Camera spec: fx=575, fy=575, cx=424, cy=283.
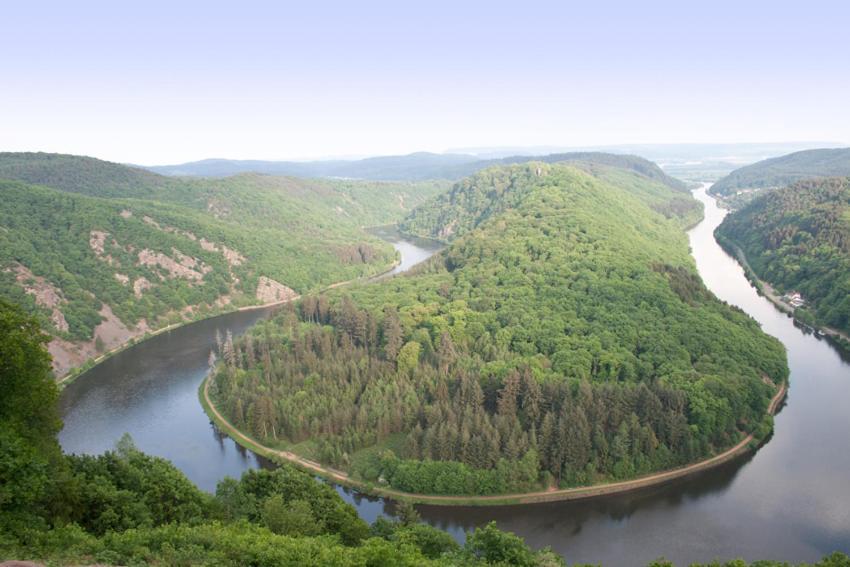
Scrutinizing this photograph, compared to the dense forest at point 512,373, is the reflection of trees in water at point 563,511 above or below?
below

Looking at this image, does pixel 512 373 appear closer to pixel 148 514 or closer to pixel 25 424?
pixel 148 514

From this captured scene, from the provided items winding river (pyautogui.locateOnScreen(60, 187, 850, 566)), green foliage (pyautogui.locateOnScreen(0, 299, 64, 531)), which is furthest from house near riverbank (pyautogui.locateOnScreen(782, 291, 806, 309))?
green foliage (pyautogui.locateOnScreen(0, 299, 64, 531))

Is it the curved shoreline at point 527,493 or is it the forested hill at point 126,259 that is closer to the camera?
the curved shoreline at point 527,493

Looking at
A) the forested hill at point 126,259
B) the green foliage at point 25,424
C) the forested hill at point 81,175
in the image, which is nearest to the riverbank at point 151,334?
the forested hill at point 126,259

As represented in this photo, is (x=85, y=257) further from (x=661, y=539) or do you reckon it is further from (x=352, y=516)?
(x=661, y=539)

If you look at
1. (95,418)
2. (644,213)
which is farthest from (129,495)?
(644,213)

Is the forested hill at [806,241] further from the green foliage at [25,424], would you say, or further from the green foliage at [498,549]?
the green foliage at [25,424]

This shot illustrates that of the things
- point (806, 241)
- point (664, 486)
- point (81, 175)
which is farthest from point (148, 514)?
point (81, 175)

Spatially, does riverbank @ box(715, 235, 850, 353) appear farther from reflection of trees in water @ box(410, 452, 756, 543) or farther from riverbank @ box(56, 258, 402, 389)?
riverbank @ box(56, 258, 402, 389)
